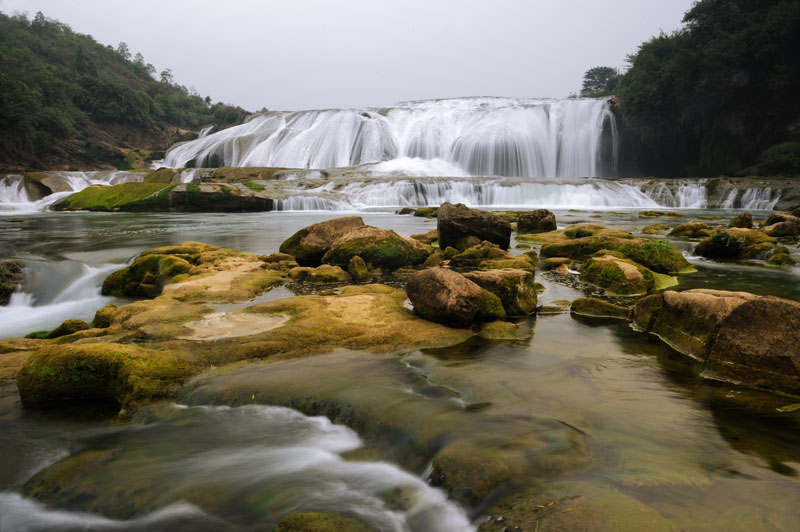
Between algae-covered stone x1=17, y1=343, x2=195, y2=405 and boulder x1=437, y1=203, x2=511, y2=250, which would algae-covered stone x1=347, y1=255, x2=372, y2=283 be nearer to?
boulder x1=437, y1=203, x2=511, y2=250

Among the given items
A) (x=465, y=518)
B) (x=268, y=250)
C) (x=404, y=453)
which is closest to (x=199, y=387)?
(x=404, y=453)

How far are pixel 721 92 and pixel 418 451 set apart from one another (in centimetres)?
3997

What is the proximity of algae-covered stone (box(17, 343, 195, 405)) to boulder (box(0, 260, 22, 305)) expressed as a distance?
4.52 meters

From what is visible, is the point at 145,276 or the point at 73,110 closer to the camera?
the point at 145,276

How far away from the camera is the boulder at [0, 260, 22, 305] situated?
6668mm

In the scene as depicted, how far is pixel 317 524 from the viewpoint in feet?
6.57

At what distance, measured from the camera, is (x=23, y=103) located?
3709cm

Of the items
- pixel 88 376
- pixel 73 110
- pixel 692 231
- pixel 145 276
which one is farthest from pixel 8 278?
pixel 73 110

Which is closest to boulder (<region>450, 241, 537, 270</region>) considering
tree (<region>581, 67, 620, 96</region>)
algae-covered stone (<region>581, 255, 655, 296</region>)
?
algae-covered stone (<region>581, 255, 655, 296</region>)

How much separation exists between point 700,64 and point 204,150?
40445 millimetres

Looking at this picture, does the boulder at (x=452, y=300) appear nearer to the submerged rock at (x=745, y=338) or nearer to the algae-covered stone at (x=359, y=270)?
the submerged rock at (x=745, y=338)

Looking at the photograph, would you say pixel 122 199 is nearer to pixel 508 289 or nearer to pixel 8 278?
pixel 8 278

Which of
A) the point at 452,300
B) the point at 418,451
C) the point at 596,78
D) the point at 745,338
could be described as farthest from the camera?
the point at 596,78

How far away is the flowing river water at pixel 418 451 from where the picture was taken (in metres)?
2.23
